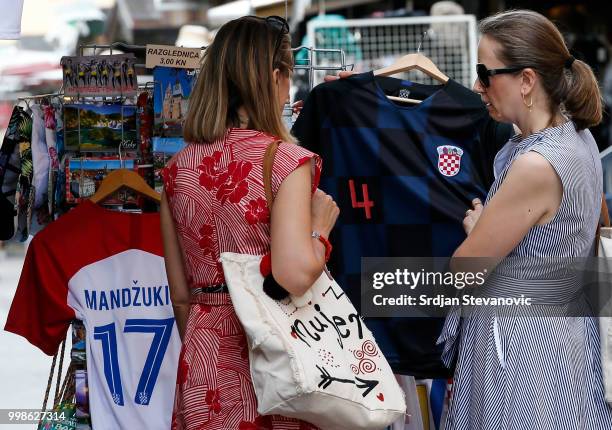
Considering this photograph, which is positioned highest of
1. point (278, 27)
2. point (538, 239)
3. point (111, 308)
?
point (278, 27)

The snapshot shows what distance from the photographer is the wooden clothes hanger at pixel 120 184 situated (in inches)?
136

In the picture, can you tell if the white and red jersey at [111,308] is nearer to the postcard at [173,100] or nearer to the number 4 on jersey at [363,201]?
the postcard at [173,100]

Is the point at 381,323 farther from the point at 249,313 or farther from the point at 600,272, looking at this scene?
the point at 249,313

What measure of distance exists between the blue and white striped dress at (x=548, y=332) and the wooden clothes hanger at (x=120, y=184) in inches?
54.7

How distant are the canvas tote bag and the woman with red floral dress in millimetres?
57

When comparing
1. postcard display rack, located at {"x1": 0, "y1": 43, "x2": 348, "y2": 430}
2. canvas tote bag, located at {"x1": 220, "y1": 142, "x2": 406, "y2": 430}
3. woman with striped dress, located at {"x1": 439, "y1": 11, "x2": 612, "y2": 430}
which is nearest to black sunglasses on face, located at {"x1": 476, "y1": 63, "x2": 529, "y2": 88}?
woman with striped dress, located at {"x1": 439, "y1": 11, "x2": 612, "y2": 430}

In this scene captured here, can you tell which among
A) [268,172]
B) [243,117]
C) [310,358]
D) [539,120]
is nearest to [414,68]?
[539,120]

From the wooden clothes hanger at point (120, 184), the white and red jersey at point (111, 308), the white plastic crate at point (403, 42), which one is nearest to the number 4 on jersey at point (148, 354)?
the white and red jersey at point (111, 308)

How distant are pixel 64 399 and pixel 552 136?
202cm

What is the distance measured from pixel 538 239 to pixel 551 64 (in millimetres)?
472

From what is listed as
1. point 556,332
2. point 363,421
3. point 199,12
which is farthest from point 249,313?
point 199,12

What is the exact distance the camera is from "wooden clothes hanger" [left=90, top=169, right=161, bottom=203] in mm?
3461

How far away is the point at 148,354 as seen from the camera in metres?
3.46

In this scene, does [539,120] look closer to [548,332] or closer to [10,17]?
[548,332]
